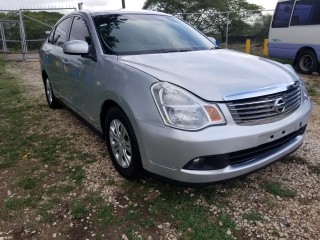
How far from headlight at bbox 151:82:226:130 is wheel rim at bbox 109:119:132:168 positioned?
1.91 ft

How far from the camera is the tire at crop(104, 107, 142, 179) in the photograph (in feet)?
9.12

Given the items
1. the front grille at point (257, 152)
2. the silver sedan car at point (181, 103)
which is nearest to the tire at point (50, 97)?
the silver sedan car at point (181, 103)

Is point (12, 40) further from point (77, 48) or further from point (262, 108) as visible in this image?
point (262, 108)

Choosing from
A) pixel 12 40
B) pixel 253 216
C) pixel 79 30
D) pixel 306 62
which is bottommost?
pixel 253 216

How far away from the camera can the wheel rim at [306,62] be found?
8.82 meters

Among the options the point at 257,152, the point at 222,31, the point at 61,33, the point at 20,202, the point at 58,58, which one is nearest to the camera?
the point at 257,152

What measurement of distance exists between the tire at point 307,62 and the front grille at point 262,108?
21.4 ft

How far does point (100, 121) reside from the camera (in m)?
3.42

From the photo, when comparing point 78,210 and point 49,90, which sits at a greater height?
point 49,90

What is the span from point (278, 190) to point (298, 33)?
24.3 ft

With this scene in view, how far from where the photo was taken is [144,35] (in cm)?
358

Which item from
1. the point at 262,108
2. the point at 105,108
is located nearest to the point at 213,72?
the point at 262,108

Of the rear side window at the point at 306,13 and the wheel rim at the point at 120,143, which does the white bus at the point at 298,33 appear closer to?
the rear side window at the point at 306,13

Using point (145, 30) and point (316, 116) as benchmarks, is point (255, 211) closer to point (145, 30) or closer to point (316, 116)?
point (145, 30)
